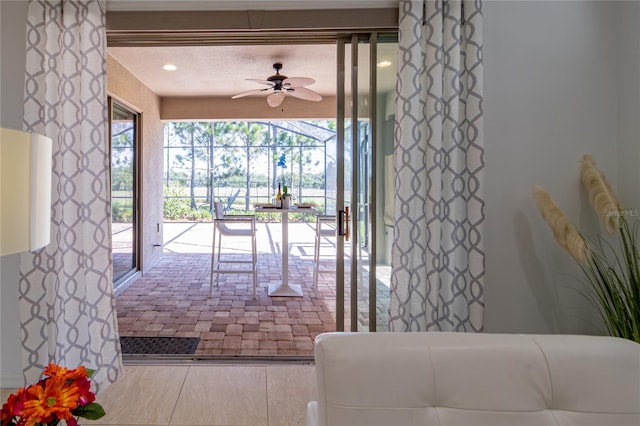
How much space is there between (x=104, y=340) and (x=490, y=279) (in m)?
2.30

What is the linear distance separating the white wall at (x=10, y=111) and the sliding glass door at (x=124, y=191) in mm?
1795

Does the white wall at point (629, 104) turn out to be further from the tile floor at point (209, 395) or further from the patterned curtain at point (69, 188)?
the patterned curtain at point (69, 188)

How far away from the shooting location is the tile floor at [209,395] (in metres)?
1.88

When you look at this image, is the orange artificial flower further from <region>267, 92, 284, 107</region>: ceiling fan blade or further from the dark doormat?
<region>267, 92, 284, 107</region>: ceiling fan blade

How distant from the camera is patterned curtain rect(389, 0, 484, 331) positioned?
1988 mm

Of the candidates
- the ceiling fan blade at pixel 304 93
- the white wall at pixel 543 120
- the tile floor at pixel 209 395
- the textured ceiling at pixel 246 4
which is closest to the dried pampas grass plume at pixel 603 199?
the white wall at pixel 543 120

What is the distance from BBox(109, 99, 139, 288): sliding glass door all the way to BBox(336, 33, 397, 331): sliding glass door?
2.91 m

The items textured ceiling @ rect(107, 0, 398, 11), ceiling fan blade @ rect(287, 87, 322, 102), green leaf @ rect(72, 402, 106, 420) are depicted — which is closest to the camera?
green leaf @ rect(72, 402, 106, 420)

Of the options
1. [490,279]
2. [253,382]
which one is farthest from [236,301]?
[490,279]

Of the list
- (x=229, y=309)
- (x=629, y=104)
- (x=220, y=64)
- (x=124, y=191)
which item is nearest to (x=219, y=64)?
(x=220, y=64)

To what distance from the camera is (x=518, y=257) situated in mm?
2186

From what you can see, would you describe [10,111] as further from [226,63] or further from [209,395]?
[226,63]

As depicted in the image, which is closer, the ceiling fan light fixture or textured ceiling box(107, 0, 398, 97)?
textured ceiling box(107, 0, 398, 97)

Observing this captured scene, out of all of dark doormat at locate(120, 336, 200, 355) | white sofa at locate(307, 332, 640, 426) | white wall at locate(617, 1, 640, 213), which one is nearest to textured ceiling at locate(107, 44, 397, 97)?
white wall at locate(617, 1, 640, 213)
